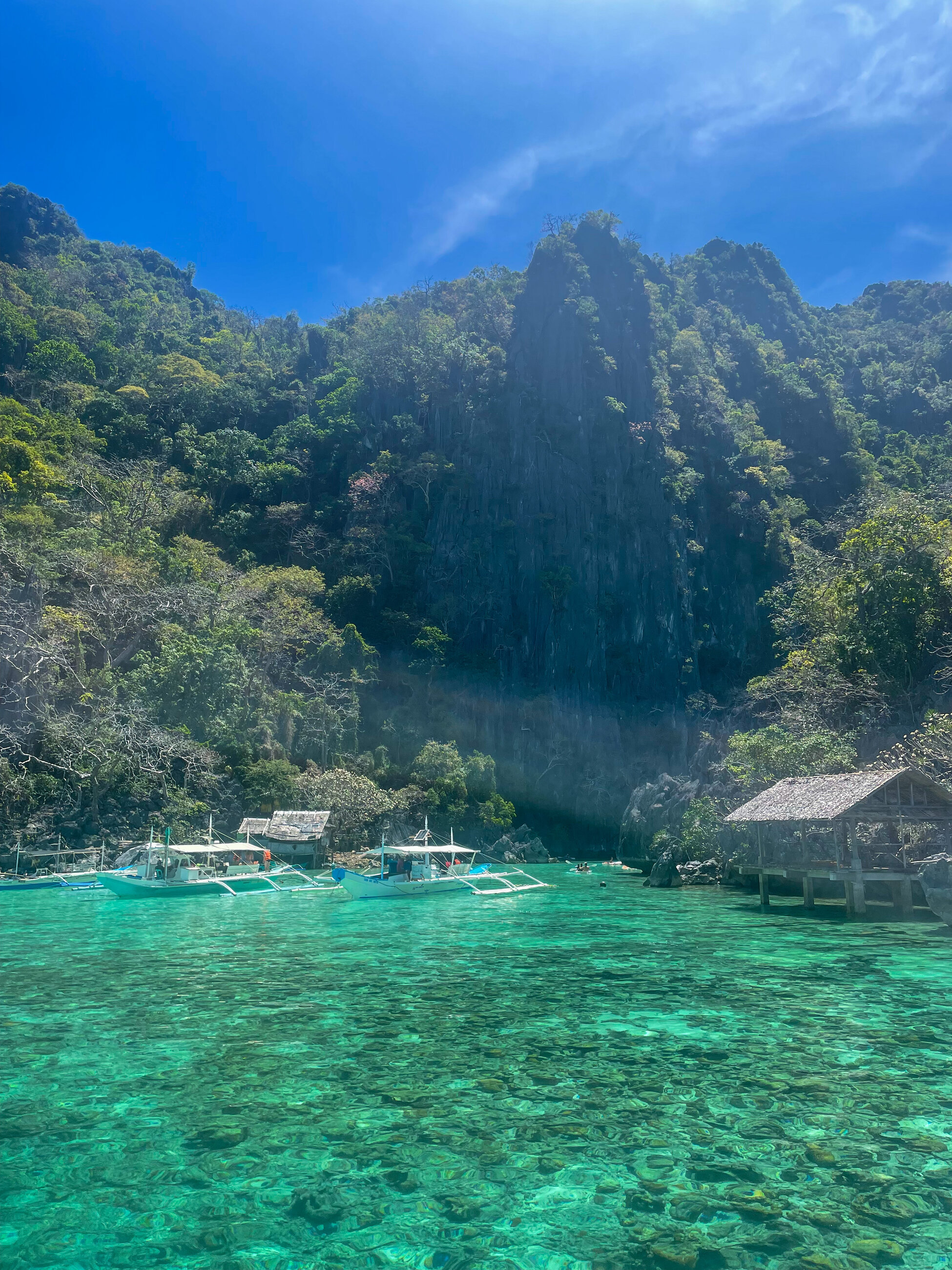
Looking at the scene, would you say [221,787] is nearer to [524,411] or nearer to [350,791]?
[350,791]

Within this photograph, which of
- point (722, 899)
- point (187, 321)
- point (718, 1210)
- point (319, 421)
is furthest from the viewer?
point (187, 321)

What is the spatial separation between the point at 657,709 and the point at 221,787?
29.6 meters

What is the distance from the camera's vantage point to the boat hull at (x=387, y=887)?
89.8 ft

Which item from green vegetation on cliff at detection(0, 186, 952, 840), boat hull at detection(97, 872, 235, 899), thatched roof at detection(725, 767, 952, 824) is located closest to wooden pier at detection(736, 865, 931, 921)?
thatched roof at detection(725, 767, 952, 824)

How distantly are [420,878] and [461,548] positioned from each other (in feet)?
107

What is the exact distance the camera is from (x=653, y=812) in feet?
133

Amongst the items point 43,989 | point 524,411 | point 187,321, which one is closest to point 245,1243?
point 43,989

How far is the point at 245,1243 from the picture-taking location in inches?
204

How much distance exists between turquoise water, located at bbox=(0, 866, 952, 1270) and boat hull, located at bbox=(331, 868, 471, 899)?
12.3 metres

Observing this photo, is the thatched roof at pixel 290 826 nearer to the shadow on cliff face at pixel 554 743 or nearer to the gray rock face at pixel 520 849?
the gray rock face at pixel 520 849

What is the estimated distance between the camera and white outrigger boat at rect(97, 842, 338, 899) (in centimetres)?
2714

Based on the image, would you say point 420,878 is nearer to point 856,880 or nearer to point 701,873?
point 701,873

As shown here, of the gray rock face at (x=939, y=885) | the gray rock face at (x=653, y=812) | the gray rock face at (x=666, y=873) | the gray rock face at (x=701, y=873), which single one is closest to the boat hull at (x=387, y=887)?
the gray rock face at (x=666, y=873)

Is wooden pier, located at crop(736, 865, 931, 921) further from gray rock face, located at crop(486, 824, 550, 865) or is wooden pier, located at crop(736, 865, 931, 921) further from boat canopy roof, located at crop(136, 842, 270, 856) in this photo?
gray rock face, located at crop(486, 824, 550, 865)
